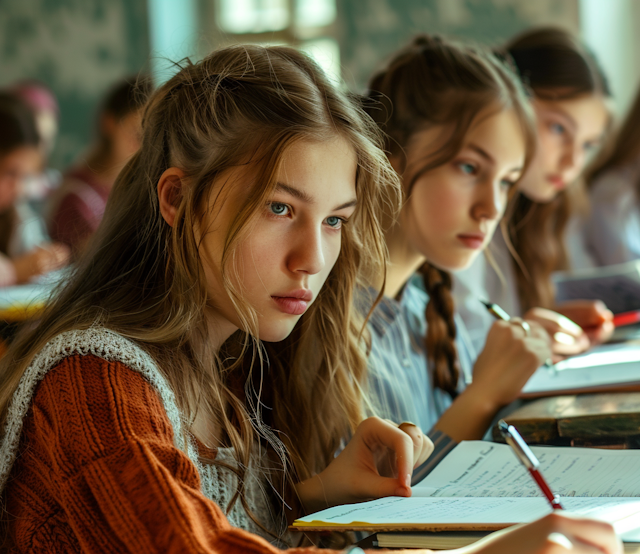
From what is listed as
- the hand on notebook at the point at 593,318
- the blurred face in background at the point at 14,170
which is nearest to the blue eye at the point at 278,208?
the hand on notebook at the point at 593,318

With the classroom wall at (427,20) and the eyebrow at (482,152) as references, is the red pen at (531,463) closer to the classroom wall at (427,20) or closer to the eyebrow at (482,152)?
the eyebrow at (482,152)

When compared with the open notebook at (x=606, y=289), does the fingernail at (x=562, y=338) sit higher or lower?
higher

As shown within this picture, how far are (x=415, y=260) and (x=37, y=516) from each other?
0.77 meters

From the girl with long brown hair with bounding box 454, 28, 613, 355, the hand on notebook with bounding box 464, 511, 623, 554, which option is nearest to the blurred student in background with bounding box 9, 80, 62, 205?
the girl with long brown hair with bounding box 454, 28, 613, 355

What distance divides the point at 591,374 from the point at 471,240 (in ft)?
0.88

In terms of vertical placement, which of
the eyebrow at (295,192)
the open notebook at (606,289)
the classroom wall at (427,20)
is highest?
the classroom wall at (427,20)

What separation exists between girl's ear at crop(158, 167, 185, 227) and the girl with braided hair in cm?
38

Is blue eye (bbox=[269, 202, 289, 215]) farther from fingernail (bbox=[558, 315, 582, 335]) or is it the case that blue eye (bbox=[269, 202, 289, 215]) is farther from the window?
the window

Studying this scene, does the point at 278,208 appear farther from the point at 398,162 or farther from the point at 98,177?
the point at 98,177

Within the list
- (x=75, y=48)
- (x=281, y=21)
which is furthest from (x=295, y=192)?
(x=75, y=48)

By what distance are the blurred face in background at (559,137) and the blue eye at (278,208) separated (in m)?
1.17

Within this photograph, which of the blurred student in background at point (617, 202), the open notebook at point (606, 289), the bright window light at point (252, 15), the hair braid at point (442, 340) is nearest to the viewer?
the hair braid at point (442, 340)

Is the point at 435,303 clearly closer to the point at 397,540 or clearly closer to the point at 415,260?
the point at 415,260

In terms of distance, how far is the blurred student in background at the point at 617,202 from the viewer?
226 cm
